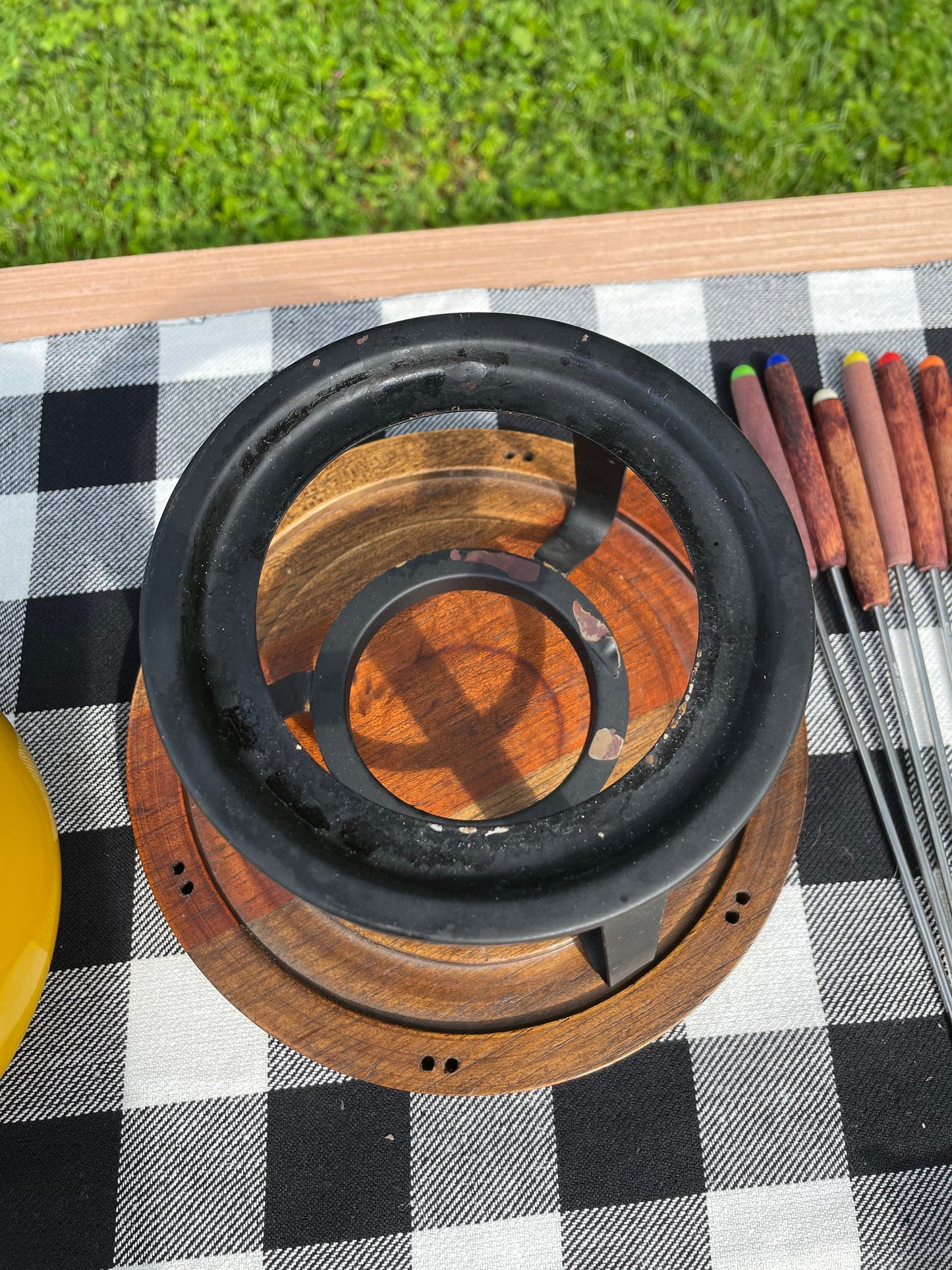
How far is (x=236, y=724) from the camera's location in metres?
0.48

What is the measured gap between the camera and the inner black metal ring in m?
0.58

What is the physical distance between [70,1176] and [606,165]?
3.65ft

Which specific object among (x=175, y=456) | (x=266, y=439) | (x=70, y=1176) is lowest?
(x=70, y=1176)

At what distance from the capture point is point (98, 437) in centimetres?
82

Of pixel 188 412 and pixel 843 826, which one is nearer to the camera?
pixel 843 826

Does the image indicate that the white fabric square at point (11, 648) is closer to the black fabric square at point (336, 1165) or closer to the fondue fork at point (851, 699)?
the black fabric square at point (336, 1165)

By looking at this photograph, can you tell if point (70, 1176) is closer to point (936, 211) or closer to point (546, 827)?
point (546, 827)

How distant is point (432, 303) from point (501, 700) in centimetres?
39

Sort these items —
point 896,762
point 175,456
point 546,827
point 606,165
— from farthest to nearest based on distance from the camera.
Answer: point 606,165
point 175,456
point 896,762
point 546,827

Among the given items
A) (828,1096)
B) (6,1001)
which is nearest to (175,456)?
(6,1001)

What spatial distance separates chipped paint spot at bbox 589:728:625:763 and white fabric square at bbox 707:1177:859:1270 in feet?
0.94

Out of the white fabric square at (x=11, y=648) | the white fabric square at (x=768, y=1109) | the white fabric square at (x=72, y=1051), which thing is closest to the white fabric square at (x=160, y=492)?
the white fabric square at (x=11, y=648)

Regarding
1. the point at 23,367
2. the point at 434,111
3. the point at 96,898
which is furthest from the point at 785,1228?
the point at 434,111

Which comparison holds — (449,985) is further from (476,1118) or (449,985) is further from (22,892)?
(22,892)
